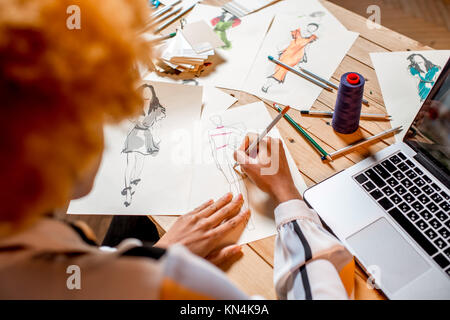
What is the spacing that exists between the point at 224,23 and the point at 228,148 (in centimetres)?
48

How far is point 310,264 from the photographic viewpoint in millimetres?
618

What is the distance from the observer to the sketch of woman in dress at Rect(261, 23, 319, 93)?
3.07ft

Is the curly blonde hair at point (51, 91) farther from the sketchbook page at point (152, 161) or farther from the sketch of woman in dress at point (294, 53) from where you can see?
the sketch of woman in dress at point (294, 53)

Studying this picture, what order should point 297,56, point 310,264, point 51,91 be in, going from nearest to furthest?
point 51,91, point 310,264, point 297,56

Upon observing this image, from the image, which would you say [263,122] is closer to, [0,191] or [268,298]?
[268,298]

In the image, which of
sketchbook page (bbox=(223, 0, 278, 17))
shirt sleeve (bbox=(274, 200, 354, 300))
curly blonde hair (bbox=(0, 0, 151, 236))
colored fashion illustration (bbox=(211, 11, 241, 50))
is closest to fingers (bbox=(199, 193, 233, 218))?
shirt sleeve (bbox=(274, 200, 354, 300))

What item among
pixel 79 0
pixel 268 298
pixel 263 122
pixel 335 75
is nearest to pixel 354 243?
pixel 268 298

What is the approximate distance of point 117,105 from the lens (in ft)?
1.38

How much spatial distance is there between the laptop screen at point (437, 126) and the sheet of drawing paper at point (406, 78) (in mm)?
85

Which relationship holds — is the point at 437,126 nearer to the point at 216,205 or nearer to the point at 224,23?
the point at 216,205

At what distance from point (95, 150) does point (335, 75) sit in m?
0.72

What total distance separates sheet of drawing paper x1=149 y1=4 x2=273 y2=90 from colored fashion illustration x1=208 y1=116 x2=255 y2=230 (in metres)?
0.14

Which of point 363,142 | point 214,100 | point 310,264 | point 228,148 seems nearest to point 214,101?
point 214,100

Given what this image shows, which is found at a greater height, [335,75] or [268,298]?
[335,75]
